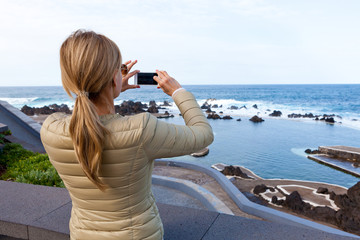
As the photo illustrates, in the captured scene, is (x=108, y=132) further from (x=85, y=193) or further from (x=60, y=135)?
(x=85, y=193)

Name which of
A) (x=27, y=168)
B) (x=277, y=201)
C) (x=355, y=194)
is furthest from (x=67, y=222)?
(x=355, y=194)

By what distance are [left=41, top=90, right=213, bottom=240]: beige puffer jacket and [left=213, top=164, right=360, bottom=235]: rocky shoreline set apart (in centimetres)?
692

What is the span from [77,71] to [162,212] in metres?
1.93

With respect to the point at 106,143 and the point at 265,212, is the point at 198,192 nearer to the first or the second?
the point at 265,212

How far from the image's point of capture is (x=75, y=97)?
3.76 feet

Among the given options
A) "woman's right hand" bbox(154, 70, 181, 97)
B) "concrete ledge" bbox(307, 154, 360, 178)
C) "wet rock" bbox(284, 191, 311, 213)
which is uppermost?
"woman's right hand" bbox(154, 70, 181, 97)

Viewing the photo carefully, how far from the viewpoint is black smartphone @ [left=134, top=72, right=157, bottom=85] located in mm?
1604

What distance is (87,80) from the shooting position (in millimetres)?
1079

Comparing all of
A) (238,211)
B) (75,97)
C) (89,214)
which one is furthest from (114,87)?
(238,211)

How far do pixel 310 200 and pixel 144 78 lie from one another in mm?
10189

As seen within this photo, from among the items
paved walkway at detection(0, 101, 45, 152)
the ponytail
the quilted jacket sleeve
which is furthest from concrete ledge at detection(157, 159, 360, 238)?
paved walkway at detection(0, 101, 45, 152)

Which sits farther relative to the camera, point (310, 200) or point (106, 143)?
point (310, 200)

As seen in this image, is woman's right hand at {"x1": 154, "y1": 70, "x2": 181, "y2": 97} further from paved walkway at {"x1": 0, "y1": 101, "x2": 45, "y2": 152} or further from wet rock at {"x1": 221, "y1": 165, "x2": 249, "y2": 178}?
wet rock at {"x1": 221, "y1": 165, "x2": 249, "y2": 178}

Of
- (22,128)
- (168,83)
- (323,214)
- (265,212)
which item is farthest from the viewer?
(22,128)
